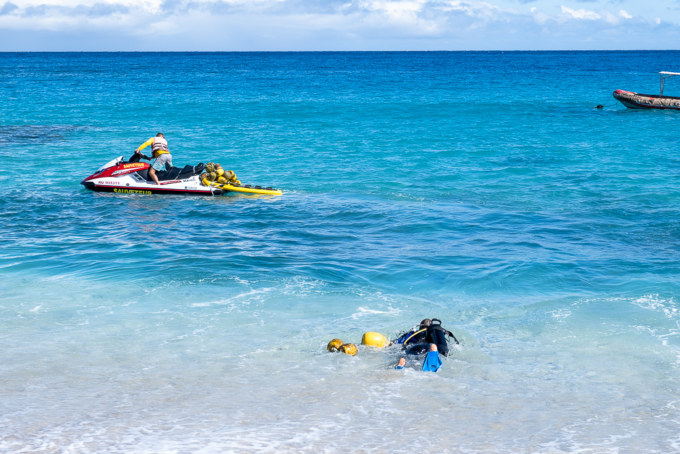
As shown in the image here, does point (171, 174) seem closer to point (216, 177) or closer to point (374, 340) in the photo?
point (216, 177)

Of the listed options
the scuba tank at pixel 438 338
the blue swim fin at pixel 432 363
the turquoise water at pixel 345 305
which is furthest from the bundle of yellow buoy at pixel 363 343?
the blue swim fin at pixel 432 363

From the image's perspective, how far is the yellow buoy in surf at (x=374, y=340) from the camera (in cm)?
1075

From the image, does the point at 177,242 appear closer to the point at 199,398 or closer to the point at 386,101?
the point at 199,398

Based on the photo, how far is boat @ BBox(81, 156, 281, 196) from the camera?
22.0 meters

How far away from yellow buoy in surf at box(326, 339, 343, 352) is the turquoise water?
0.12m

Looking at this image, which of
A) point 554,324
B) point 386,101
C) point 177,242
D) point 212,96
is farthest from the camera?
point 212,96

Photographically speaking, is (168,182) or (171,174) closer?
(168,182)

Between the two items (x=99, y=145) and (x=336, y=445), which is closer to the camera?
(x=336, y=445)

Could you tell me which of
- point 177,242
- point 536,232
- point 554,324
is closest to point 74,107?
point 177,242

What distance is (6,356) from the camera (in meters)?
10.4

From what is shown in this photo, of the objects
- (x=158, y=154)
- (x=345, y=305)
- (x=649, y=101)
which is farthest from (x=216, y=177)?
(x=649, y=101)

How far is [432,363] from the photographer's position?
1005 centimetres

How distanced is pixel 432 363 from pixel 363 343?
49.3 inches

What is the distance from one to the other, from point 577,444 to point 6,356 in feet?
26.3
